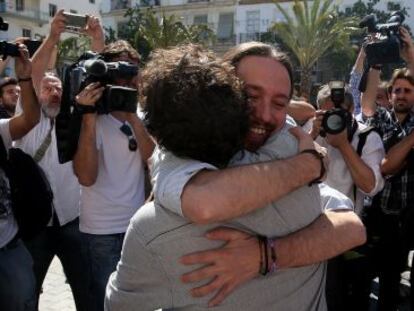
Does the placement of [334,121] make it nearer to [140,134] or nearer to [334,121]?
[334,121]

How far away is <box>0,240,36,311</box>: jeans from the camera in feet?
8.13

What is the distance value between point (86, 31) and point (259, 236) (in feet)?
8.57

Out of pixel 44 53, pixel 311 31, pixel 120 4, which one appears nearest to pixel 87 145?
pixel 44 53

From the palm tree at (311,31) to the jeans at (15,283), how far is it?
2485 cm

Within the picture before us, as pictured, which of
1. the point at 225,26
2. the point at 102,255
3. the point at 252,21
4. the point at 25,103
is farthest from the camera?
the point at 225,26

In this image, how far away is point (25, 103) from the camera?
116 inches

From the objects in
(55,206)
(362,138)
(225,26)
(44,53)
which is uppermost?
(225,26)

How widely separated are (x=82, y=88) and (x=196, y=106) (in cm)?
149

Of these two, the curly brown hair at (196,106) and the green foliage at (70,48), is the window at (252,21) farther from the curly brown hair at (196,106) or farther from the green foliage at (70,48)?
the curly brown hair at (196,106)

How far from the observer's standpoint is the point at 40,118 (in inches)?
125

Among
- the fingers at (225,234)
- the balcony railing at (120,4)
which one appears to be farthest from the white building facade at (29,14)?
the fingers at (225,234)

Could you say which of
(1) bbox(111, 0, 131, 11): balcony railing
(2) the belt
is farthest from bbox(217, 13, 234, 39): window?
(2) the belt

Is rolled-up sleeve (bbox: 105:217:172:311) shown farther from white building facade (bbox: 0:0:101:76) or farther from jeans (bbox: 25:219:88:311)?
white building facade (bbox: 0:0:101:76)

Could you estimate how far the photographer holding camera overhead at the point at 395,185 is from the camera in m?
3.50
